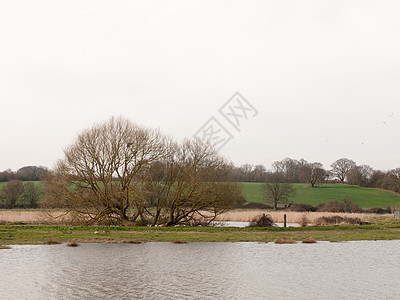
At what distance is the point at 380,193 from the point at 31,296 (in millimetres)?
107394

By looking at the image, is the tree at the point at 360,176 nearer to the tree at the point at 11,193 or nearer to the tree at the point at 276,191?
the tree at the point at 276,191

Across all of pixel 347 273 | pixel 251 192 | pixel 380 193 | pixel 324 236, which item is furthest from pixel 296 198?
pixel 347 273

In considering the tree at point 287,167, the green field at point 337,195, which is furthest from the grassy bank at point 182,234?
the tree at point 287,167

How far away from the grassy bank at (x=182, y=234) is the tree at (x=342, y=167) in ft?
312

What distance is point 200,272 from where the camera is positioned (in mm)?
18797

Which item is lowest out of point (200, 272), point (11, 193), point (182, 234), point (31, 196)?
point (200, 272)

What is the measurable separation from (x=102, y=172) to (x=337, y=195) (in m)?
75.6

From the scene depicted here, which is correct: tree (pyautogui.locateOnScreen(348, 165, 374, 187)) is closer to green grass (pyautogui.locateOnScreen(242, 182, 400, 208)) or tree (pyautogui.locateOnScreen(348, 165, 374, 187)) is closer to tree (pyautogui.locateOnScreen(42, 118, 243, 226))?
green grass (pyautogui.locateOnScreen(242, 182, 400, 208))

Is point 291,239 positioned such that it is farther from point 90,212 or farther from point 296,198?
point 296,198

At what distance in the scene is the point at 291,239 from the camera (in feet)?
104

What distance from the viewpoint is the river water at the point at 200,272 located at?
1461 cm

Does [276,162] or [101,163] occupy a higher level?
[276,162]

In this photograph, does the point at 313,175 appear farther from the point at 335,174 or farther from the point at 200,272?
the point at 200,272

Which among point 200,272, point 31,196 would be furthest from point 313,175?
point 200,272
